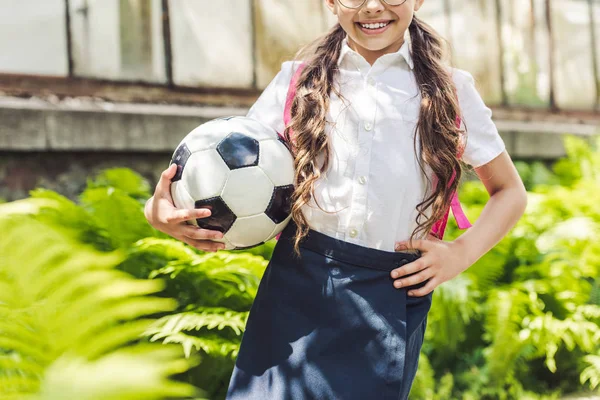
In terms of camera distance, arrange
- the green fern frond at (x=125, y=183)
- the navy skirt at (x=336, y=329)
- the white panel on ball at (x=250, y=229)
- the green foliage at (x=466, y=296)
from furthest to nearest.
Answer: the green fern frond at (x=125, y=183) < the green foliage at (x=466, y=296) < the white panel on ball at (x=250, y=229) < the navy skirt at (x=336, y=329)

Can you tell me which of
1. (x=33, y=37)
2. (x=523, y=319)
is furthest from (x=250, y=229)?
(x=33, y=37)

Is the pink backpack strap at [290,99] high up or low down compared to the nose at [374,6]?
down

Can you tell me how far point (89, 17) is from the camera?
224 inches

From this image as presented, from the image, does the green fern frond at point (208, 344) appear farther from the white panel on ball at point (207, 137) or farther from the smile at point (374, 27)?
the smile at point (374, 27)

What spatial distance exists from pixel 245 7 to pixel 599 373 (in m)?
4.18

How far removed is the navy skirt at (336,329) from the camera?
2.34 meters

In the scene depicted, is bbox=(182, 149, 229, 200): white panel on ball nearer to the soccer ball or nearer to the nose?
the soccer ball

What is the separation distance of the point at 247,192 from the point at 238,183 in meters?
0.04

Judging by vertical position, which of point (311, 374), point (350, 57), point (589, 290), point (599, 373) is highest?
point (350, 57)

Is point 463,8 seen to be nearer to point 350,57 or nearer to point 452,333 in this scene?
point 452,333

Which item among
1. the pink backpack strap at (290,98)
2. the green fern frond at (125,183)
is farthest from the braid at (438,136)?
the green fern frond at (125,183)

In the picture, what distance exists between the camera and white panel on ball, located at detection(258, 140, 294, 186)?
247 cm

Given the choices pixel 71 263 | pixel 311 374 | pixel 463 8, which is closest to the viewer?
pixel 71 263

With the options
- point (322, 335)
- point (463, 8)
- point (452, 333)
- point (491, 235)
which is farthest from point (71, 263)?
point (463, 8)
